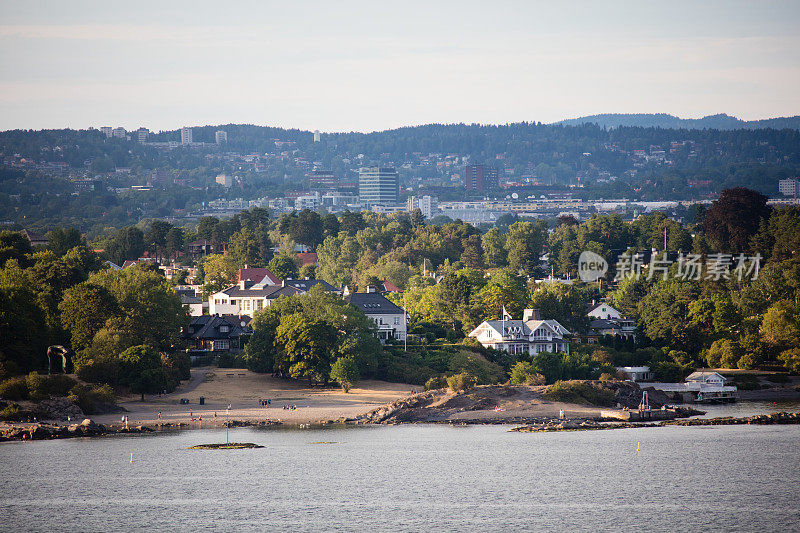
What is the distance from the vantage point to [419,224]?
183500 millimetres

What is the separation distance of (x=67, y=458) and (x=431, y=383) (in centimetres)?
3106

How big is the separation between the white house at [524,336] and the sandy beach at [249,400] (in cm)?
1137

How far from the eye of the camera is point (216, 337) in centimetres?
9756

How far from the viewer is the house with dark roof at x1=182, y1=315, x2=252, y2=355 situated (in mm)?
97125

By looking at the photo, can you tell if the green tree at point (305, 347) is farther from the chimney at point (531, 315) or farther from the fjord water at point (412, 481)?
the chimney at point (531, 315)

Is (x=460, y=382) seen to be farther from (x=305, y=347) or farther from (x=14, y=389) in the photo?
(x=14, y=389)

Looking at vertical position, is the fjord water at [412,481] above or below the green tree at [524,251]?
below

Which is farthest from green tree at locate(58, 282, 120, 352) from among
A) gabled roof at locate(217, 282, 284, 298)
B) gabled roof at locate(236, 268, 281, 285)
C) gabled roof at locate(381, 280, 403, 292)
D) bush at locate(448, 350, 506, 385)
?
gabled roof at locate(381, 280, 403, 292)

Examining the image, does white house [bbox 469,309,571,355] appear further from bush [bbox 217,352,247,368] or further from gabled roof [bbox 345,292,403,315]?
bush [bbox 217,352,247,368]

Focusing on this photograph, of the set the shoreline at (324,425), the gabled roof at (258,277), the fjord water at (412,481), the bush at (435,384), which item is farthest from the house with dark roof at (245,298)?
the fjord water at (412,481)

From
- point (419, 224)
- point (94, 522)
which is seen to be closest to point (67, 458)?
point (94, 522)

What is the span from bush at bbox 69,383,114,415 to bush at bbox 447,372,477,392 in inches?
988

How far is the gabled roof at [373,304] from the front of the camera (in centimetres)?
9950

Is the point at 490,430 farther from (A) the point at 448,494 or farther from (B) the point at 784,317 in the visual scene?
(B) the point at 784,317
